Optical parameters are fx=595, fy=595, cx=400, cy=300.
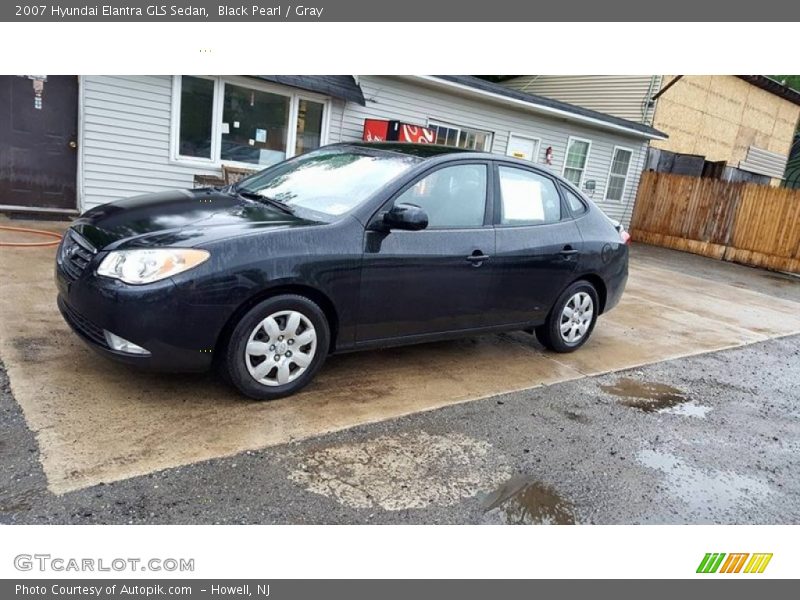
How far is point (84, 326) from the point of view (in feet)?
10.8

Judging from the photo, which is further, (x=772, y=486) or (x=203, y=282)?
(x=772, y=486)

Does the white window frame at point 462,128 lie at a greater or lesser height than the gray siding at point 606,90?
lesser

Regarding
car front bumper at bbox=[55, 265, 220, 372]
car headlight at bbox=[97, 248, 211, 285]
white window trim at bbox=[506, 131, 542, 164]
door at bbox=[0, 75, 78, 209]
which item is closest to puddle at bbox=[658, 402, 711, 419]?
car front bumper at bbox=[55, 265, 220, 372]

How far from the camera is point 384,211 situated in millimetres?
3822

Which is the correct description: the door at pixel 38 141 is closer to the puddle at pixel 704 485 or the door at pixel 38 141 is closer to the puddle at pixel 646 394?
the puddle at pixel 646 394

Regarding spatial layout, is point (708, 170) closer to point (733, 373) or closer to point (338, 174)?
point (733, 373)

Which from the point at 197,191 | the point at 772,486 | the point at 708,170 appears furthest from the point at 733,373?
the point at 708,170

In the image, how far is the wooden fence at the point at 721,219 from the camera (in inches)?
540

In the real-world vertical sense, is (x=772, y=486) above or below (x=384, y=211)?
below

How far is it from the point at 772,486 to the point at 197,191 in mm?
4190

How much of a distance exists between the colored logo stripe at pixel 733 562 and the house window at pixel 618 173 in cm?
1422

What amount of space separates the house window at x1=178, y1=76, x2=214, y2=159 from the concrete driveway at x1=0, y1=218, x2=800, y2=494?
302 cm

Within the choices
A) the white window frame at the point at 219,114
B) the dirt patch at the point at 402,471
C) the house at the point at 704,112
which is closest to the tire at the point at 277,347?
the dirt patch at the point at 402,471

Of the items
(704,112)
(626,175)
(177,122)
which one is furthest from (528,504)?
(704,112)
